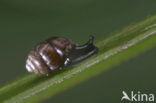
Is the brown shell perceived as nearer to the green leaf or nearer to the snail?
the snail

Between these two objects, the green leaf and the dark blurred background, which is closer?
the green leaf

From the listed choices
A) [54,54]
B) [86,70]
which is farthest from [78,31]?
[86,70]

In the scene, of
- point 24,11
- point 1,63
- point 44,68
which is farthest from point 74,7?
point 44,68

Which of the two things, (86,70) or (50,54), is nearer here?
(86,70)

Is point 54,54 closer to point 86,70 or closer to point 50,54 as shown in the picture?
point 50,54

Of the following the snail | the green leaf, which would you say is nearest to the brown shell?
the snail

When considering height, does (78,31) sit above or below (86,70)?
above
